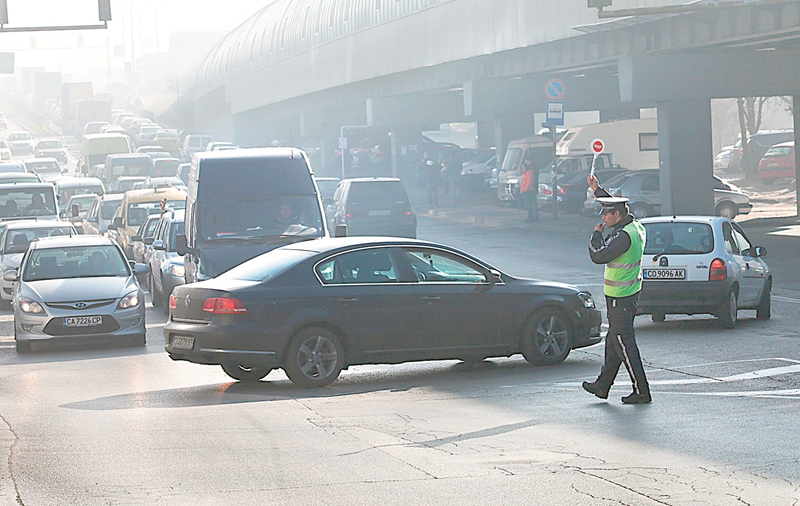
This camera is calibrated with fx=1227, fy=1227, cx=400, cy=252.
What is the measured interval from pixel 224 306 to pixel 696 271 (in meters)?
6.43

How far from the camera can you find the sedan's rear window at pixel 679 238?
14.9m

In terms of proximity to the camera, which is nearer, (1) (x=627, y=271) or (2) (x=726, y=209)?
(1) (x=627, y=271)

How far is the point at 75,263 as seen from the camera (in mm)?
16516

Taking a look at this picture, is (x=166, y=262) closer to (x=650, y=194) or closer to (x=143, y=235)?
(x=143, y=235)

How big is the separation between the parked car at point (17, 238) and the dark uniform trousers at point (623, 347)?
13496 mm

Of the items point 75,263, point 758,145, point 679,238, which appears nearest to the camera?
point 679,238

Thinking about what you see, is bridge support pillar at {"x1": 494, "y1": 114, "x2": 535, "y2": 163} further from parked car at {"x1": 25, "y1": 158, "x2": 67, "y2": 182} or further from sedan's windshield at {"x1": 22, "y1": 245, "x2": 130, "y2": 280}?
sedan's windshield at {"x1": 22, "y1": 245, "x2": 130, "y2": 280}

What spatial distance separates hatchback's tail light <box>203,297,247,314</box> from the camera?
35.0 ft

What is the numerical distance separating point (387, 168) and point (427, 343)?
48.0m

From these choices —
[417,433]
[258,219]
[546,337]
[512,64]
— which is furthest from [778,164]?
[417,433]

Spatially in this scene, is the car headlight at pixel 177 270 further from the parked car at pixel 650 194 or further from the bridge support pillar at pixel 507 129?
the bridge support pillar at pixel 507 129

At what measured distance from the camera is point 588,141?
1731 inches

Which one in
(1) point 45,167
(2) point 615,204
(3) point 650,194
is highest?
(1) point 45,167

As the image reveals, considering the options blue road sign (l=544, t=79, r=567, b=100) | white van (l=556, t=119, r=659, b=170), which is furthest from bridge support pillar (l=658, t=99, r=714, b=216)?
white van (l=556, t=119, r=659, b=170)
